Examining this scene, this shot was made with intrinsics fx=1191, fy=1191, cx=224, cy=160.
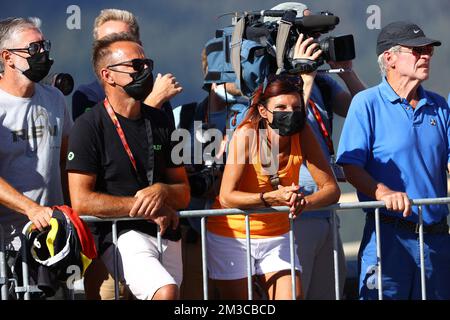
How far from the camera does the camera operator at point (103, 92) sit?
6281mm

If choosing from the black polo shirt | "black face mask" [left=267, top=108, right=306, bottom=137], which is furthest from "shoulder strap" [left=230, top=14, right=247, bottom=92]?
the black polo shirt

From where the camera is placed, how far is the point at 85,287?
18.9 feet

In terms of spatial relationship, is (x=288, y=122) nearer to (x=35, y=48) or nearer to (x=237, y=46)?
(x=237, y=46)

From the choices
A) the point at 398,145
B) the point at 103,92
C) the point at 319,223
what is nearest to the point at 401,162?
the point at 398,145

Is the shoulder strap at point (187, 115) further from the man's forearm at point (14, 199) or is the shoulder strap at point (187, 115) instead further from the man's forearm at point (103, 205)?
the man's forearm at point (14, 199)

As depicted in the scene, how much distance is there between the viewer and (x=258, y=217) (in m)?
5.96

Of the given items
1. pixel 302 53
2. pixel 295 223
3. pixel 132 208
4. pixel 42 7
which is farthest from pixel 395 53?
pixel 42 7

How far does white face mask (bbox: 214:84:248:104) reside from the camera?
639cm

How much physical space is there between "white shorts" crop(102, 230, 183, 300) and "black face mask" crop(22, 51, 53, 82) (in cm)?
92

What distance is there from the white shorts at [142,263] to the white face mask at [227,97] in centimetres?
99

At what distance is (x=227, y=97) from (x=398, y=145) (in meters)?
0.95

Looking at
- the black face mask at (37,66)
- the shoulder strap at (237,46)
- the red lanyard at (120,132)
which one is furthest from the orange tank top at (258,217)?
the black face mask at (37,66)

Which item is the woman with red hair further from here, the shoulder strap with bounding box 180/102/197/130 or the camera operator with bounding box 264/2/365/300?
the shoulder strap with bounding box 180/102/197/130

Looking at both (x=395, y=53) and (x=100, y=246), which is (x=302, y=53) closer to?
(x=395, y=53)
